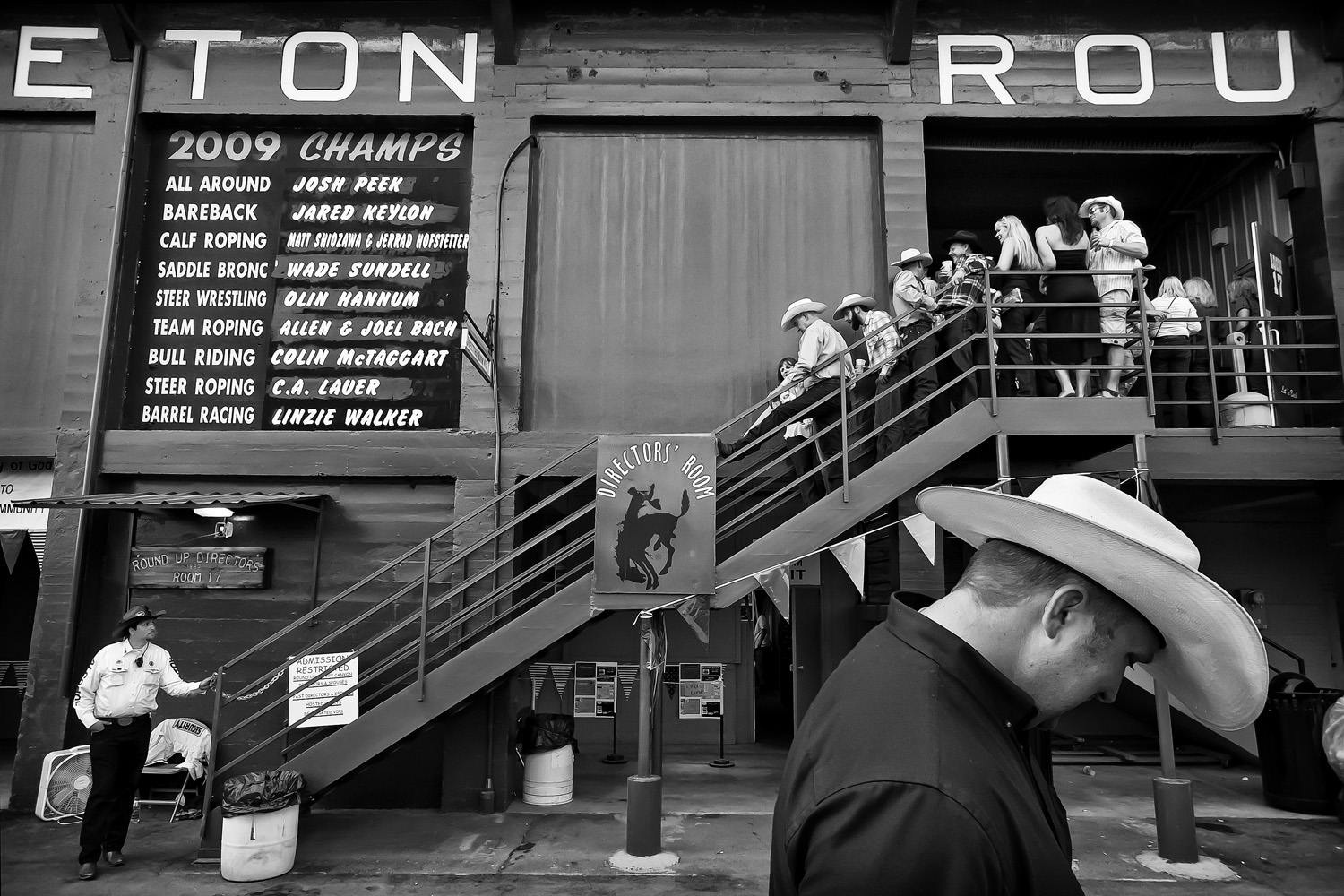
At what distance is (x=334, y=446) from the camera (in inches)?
346

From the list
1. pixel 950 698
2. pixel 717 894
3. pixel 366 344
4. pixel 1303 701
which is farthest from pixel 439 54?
pixel 1303 701

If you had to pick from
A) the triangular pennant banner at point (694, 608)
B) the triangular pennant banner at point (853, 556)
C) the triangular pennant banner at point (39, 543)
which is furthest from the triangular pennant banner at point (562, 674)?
the triangular pennant banner at point (39, 543)

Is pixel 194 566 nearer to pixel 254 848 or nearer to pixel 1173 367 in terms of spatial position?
pixel 254 848

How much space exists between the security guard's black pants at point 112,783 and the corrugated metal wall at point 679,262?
4.45m

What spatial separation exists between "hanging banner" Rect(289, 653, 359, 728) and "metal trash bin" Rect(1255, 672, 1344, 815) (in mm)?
8631

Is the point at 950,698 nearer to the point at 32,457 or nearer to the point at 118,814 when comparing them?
the point at 118,814

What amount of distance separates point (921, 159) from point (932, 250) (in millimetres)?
3886

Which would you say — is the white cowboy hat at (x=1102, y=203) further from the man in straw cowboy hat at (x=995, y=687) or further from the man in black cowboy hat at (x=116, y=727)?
the man in black cowboy hat at (x=116, y=727)

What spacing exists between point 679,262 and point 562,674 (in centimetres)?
544

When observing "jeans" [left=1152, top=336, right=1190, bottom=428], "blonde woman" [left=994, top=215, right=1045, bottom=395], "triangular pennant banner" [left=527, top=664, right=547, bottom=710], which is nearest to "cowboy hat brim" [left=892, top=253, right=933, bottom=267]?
"blonde woman" [left=994, top=215, right=1045, bottom=395]

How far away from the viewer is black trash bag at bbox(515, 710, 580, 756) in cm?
841

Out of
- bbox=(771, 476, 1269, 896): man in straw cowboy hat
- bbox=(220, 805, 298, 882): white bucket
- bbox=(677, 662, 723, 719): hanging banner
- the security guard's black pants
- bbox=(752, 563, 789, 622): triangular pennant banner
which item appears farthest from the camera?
bbox=(677, 662, 723, 719): hanging banner

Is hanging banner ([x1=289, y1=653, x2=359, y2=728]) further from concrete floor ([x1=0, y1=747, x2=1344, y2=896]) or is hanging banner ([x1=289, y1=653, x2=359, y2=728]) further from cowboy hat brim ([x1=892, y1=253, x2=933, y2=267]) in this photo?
cowboy hat brim ([x1=892, y1=253, x2=933, y2=267])

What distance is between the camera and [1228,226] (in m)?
10.8
